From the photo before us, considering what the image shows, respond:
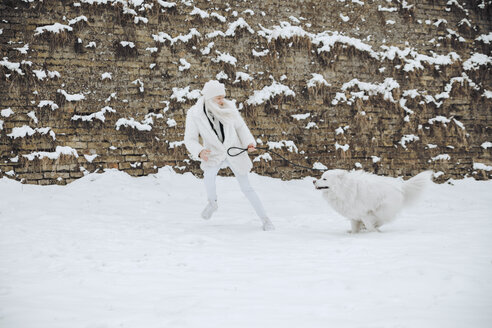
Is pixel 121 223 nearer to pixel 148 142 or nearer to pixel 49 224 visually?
pixel 49 224

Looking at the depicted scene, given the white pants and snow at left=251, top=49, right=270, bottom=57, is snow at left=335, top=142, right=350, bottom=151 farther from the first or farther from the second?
the white pants

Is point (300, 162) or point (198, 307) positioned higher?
point (300, 162)

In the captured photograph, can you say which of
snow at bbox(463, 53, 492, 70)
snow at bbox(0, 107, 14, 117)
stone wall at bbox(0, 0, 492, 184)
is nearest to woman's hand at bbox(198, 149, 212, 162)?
stone wall at bbox(0, 0, 492, 184)

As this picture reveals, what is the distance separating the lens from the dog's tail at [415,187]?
407 centimetres

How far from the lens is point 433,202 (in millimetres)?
6402

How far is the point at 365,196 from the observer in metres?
3.96

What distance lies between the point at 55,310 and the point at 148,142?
440 cm

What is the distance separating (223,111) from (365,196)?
5.67 feet

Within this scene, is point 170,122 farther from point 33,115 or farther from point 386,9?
point 386,9

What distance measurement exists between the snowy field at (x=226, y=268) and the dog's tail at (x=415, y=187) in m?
0.34

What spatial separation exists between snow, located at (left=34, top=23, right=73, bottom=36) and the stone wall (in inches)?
0.6

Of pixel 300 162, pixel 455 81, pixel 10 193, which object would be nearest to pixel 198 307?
pixel 10 193

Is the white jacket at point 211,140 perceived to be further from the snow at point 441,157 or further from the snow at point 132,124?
the snow at point 441,157

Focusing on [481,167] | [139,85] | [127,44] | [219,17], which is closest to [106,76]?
[139,85]
